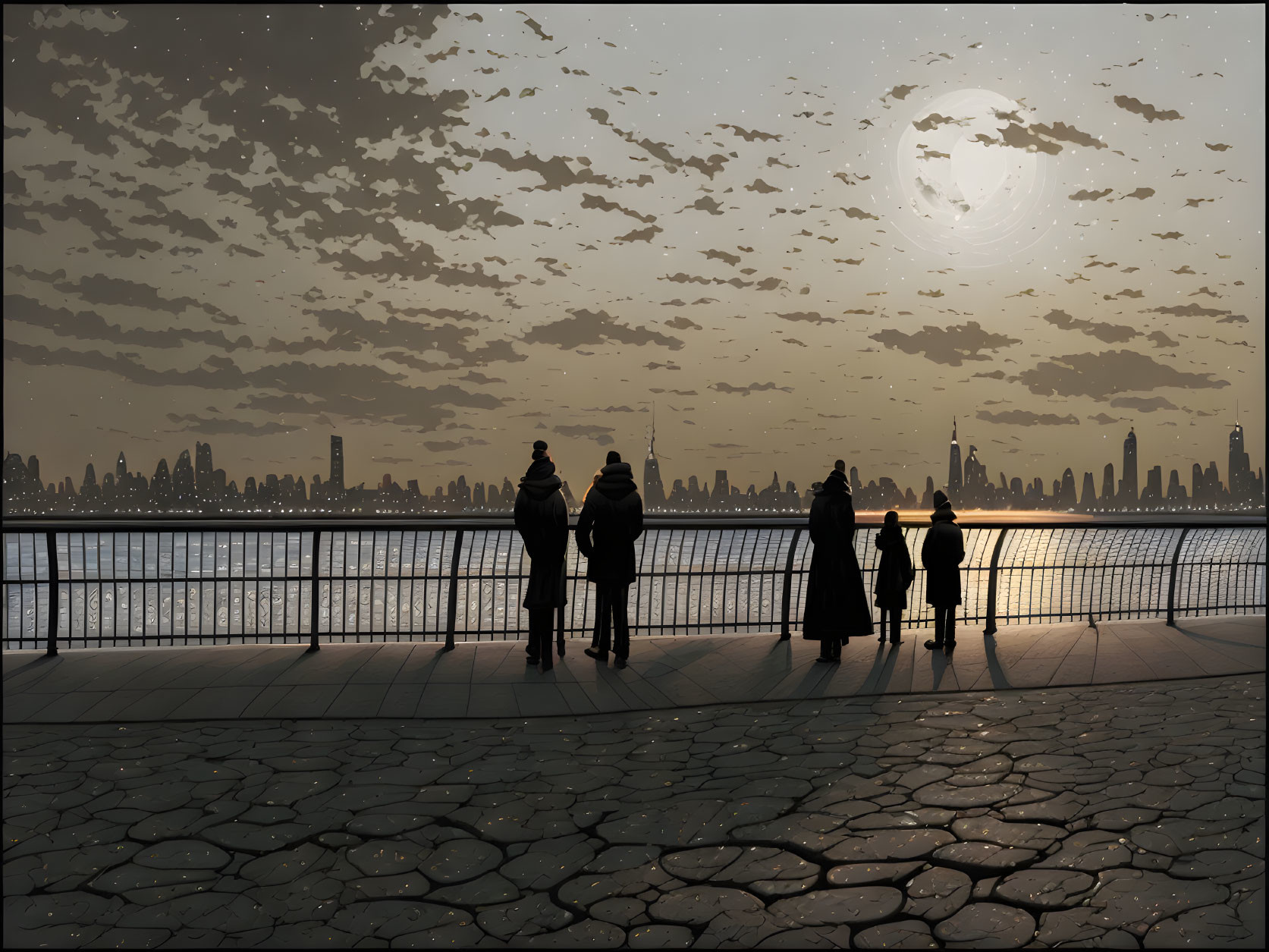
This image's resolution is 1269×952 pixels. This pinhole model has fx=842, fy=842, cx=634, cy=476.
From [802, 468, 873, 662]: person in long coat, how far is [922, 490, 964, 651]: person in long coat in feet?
3.53

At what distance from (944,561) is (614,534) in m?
4.06

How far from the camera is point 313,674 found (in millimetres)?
8695

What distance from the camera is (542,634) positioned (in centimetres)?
899

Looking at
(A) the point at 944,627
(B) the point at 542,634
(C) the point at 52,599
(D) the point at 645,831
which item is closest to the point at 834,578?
(A) the point at 944,627

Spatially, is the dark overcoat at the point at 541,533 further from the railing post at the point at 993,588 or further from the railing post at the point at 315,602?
the railing post at the point at 993,588

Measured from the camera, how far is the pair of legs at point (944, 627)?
10.2m

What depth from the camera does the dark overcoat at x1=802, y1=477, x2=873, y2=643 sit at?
955cm

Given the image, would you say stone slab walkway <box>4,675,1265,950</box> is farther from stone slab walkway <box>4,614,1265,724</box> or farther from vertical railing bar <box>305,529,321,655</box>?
vertical railing bar <box>305,529,321,655</box>

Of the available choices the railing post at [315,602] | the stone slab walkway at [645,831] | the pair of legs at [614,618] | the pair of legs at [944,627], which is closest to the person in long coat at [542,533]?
the pair of legs at [614,618]

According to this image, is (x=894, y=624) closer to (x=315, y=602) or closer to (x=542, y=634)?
(x=542, y=634)

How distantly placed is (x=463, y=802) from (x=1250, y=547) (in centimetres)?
1473

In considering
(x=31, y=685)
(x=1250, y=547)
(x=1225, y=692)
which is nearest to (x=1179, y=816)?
(x=1225, y=692)

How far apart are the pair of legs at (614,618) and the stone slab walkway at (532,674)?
0.67ft

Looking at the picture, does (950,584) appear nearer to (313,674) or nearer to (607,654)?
(607,654)
